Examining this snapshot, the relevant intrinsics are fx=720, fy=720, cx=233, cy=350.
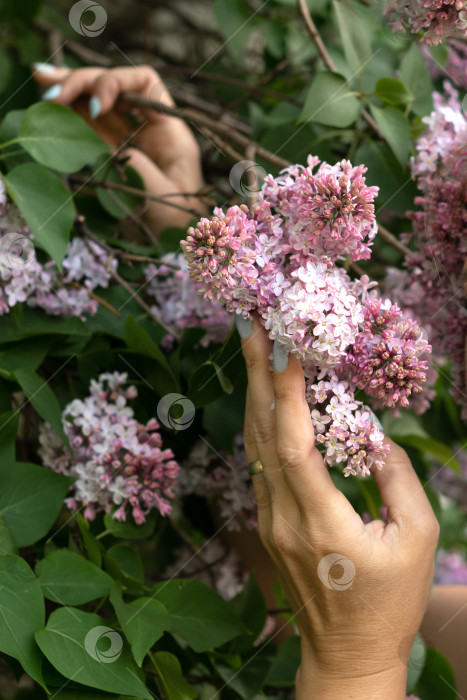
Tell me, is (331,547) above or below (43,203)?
below

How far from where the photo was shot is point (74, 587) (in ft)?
2.31

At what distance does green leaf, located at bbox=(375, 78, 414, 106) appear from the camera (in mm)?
901

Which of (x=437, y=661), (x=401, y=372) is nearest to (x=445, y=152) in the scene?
(x=401, y=372)

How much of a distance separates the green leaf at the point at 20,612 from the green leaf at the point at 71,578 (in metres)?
0.04

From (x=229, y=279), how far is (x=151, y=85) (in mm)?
782

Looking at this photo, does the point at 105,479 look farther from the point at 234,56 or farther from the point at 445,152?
the point at 234,56

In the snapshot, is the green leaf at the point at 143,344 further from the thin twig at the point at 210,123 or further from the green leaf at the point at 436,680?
the green leaf at the point at 436,680

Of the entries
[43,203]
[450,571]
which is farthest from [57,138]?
[450,571]

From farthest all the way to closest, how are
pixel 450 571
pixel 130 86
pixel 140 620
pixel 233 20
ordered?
1. pixel 450 571
2. pixel 233 20
3. pixel 130 86
4. pixel 140 620

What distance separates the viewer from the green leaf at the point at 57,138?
85cm

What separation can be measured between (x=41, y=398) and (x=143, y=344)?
127 millimetres

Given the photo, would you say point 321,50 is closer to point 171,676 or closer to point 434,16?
point 434,16

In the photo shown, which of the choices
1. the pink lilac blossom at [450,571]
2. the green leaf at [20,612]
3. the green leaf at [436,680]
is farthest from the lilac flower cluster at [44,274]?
the pink lilac blossom at [450,571]

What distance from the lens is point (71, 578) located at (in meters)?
0.71
